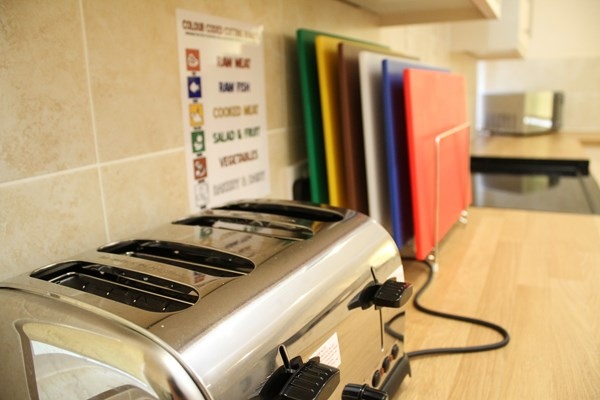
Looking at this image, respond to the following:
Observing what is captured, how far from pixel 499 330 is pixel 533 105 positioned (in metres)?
2.23

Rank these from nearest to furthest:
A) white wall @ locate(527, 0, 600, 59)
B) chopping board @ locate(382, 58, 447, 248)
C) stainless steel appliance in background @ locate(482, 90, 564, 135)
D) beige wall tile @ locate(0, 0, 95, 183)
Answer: beige wall tile @ locate(0, 0, 95, 183)
chopping board @ locate(382, 58, 447, 248)
stainless steel appliance in background @ locate(482, 90, 564, 135)
white wall @ locate(527, 0, 600, 59)

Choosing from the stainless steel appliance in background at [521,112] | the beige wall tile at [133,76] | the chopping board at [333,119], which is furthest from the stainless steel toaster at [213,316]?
the stainless steel appliance in background at [521,112]

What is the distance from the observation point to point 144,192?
21.1 inches

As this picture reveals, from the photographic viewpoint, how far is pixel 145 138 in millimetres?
530

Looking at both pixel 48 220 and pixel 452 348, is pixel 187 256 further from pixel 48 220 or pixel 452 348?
pixel 452 348

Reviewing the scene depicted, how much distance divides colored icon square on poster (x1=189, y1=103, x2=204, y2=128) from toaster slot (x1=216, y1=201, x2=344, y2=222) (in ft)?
0.36

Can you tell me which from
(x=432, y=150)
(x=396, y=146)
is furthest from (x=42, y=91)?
(x=432, y=150)

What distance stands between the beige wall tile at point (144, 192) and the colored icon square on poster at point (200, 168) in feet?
0.07

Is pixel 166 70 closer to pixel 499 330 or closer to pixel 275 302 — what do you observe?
pixel 275 302

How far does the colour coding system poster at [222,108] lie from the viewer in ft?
1.93

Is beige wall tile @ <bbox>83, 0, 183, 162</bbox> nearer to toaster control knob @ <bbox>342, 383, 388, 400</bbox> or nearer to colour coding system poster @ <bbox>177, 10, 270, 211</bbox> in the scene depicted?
colour coding system poster @ <bbox>177, 10, 270, 211</bbox>

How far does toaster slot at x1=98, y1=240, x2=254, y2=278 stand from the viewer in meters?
0.39

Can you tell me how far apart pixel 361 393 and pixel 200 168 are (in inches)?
13.6

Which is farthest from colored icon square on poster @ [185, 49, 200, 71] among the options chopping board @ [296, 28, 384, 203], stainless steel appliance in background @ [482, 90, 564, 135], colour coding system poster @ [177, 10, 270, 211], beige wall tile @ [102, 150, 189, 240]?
stainless steel appliance in background @ [482, 90, 564, 135]
